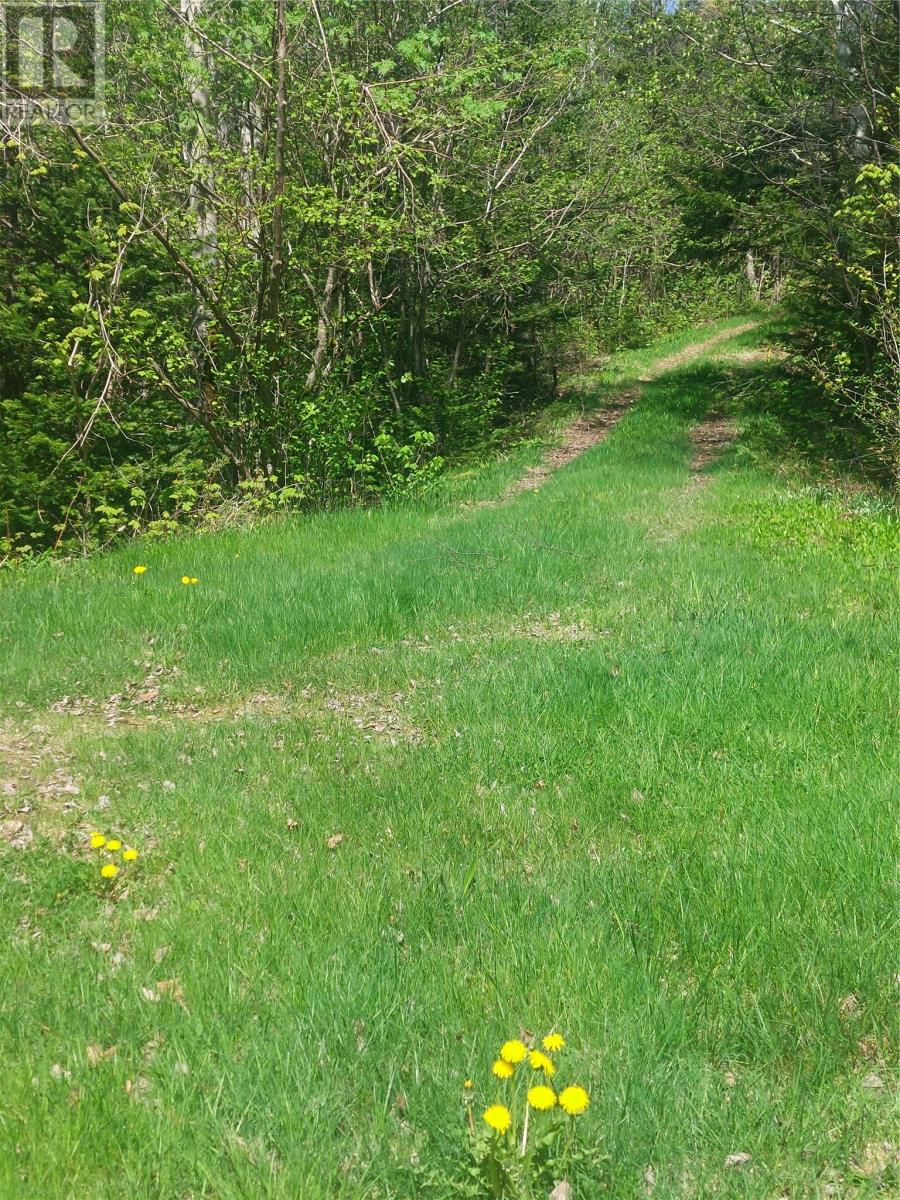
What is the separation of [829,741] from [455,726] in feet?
6.23

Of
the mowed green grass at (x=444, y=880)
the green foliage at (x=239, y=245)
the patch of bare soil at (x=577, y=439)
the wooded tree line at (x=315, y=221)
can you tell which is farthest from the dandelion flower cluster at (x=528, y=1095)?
the patch of bare soil at (x=577, y=439)

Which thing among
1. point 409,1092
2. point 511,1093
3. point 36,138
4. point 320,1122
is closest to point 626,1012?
point 511,1093

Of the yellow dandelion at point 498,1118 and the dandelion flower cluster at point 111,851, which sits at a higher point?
the yellow dandelion at point 498,1118

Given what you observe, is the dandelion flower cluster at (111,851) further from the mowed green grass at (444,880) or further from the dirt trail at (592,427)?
the dirt trail at (592,427)

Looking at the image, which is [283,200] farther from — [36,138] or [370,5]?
[370,5]

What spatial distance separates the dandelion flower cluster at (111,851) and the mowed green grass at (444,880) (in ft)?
0.28

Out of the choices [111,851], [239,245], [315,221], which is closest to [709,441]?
[315,221]

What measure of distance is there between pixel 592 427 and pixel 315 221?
7568 mm

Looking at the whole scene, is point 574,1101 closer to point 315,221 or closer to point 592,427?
point 315,221

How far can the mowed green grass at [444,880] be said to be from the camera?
2.28 metres

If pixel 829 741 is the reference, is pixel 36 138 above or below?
above

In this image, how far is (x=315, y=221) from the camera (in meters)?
10.7

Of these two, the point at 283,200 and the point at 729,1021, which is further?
the point at 283,200

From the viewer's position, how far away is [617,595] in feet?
22.8
